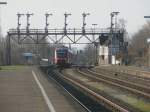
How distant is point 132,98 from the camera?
27266mm

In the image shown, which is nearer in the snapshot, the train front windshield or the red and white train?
the red and white train

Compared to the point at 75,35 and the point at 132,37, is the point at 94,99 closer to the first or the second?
the point at 75,35

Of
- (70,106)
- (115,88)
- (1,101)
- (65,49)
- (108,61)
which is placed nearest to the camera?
(70,106)

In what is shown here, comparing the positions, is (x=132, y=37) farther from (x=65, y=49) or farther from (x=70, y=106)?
(x=70, y=106)

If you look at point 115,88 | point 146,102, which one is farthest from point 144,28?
point 146,102

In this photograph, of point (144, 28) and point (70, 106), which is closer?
point (70, 106)

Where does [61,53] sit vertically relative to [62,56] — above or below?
above

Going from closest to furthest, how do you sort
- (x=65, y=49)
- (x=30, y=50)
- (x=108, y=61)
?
(x=65, y=49), (x=108, y=61), (x=30, y=50)

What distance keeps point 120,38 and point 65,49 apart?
9.87m

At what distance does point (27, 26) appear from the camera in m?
91.4

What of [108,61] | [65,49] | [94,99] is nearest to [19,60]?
[108,61]

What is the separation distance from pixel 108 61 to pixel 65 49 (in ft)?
98.2

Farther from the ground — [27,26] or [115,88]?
[27,26]

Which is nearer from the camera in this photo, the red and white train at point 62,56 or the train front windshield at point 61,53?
the red and white train at point 62,56
